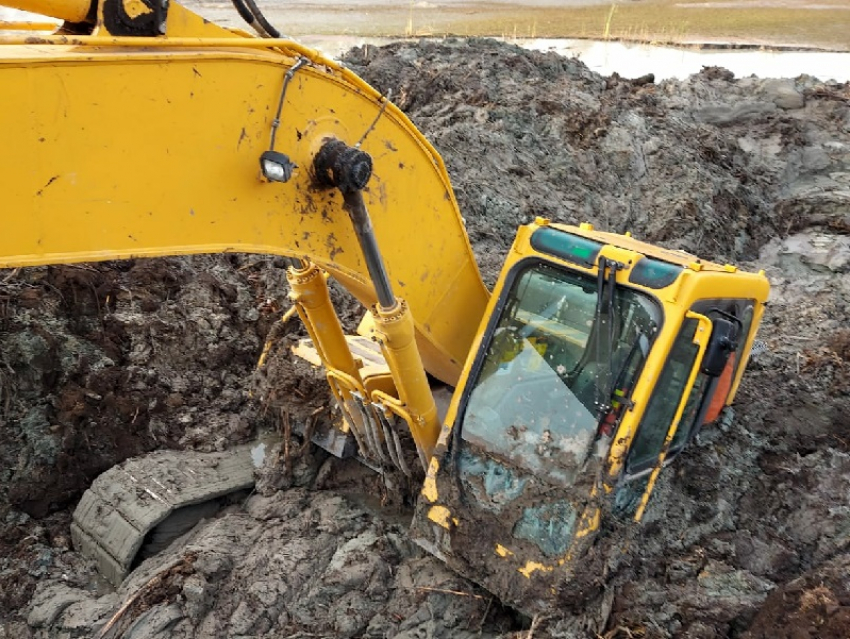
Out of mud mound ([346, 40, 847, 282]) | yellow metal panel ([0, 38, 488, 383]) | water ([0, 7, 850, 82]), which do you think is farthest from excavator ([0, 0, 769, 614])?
water ([0, 7, 850, 82])

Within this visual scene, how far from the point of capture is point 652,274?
385 centimetres

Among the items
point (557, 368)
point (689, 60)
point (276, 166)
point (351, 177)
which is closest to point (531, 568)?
point (557, 368)

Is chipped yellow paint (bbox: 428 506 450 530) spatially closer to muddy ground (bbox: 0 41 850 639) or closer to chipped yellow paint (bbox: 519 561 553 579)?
muddy ground (bbox: 0 41 850 639)

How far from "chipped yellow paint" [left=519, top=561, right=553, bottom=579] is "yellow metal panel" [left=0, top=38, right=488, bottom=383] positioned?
1.46m

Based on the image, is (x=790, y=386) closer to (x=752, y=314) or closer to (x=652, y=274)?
(x=752, y=314)

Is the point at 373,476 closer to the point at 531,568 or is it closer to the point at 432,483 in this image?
the point at 432,483

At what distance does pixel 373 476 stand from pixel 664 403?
1816mm

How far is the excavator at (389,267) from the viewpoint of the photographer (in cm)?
256

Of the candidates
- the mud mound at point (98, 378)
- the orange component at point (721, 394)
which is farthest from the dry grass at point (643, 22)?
the orange component at point (721, 394)

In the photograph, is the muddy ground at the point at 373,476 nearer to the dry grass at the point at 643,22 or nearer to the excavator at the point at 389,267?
Answer: the excavator at the point at 389,267

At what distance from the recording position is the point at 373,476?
4895 millimetres

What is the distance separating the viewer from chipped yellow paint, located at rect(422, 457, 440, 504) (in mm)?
4183

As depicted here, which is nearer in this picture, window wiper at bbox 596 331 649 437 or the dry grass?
window wiper at bbox 596 331 649 437

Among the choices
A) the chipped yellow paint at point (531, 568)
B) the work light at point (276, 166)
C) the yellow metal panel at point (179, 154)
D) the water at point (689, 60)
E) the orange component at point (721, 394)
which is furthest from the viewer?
A: the water at point (689, 60)
